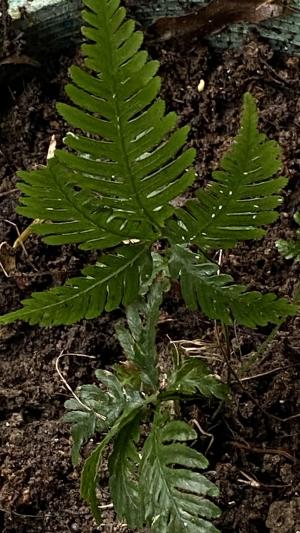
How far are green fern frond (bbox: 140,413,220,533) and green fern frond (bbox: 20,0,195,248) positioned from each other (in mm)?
275

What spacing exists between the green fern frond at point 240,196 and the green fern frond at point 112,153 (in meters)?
0.04

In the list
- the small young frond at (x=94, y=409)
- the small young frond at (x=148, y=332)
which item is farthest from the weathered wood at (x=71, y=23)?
the small young frond at (x=94, y=409)

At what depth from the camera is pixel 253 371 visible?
139 centimetres

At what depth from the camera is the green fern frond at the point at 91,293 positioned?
108 cm

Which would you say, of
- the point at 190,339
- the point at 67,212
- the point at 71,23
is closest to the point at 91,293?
the point at 67,212

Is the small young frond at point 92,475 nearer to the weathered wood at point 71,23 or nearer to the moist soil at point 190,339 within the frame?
the moist soil at point 190,339

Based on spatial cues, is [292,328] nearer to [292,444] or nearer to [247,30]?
[292,444]

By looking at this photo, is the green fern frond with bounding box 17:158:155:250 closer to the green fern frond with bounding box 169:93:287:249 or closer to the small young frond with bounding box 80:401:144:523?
the green fern frond with bounding box 169:93:287:249

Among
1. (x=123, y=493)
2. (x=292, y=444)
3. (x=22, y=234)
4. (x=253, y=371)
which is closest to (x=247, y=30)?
(x=22, y=234)

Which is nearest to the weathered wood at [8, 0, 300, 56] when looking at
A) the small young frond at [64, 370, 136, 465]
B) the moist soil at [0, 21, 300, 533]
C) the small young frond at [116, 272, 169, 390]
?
the moist soil at [0, 21, 300, 533]

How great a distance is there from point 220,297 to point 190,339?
375 millimetres

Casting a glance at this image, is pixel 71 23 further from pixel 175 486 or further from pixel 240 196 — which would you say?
pixel 175 486

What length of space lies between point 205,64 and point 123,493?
0.88 metres

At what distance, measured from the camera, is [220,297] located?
1.11m
